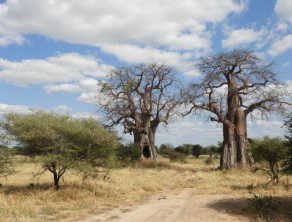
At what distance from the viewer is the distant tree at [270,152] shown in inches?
462

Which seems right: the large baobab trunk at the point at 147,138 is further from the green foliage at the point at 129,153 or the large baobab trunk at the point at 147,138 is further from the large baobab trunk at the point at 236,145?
the large baobab trunk at the point at 236,145

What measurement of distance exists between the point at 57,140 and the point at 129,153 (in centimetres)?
1290

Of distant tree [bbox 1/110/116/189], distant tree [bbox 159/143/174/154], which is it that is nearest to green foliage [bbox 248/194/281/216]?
distant tree [bbox 1/110/116/189]

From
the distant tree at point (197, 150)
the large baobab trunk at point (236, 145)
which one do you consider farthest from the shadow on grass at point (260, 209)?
the distant tree at point (197, 150)

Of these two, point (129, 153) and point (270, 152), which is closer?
point (270, 152)

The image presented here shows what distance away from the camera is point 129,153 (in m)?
22.3

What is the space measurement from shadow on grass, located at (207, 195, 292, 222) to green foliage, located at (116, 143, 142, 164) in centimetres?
1337

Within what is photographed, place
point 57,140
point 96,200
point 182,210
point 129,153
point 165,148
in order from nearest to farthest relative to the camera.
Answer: point 182,210
point 96,200
point 57,140
point 129,153
point 165,148

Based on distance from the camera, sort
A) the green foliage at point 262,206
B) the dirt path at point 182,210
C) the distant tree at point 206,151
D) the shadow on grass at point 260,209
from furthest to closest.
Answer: the distant tree at point 206,151
the green foliage at point 262,206
the dirt path at point 182,210
the shadow on grass at point 260,209

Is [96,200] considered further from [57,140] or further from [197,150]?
[197,150]

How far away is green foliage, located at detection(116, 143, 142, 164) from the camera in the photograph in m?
21.7

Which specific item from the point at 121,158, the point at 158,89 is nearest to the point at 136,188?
the point at 121,158

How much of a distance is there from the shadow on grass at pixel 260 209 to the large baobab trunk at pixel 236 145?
1047 centimetres

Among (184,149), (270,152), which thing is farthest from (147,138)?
(184,149)
